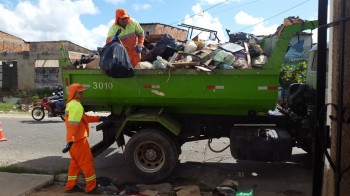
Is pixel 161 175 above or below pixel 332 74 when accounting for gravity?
below

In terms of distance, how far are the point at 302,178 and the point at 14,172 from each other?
4.48 metres

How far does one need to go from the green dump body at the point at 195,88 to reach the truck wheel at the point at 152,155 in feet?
1.65

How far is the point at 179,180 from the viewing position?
5.65 meters

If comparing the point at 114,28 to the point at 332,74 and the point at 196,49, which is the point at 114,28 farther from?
the point at 332,74

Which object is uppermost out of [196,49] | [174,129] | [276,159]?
[196,49]

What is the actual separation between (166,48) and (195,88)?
1.03 m

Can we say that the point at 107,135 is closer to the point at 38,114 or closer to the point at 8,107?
the point at 38,114

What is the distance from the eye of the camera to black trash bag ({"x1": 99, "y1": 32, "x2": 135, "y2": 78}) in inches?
206

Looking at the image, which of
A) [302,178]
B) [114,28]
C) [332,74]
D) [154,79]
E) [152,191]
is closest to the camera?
[332,74]

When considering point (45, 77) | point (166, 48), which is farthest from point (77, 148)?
point (45, 77)

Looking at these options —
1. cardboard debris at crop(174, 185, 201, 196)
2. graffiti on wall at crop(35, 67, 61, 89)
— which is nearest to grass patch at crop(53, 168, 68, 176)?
cardboard debris at crop(174, 185, 201, 196)

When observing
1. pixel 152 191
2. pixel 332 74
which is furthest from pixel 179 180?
pixel 332 74

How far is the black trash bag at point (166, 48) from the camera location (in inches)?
235

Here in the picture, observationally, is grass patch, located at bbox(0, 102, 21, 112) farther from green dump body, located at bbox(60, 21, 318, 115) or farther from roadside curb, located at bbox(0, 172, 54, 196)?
green dump body, located at bbox(60, 21, 318, 115)
